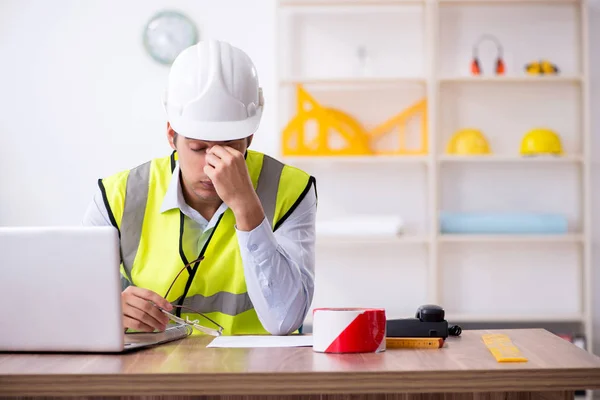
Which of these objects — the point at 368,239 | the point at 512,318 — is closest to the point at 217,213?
the point at 368,239

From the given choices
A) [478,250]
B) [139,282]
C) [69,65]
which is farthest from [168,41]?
[139,282]

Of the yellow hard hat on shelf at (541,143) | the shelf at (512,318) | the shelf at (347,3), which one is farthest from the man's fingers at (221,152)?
the yellow hard hat on shelf at (541,143)

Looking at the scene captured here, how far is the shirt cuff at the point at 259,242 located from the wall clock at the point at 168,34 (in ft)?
8.56

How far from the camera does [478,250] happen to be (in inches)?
164

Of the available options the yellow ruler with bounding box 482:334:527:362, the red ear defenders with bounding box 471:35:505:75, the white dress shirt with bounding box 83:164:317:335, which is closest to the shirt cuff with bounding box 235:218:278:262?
the white dress shirt with bounding box 83:164:317:335

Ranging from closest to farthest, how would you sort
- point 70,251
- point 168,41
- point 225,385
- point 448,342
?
point 225,385 < point 70,251 < point 448,342 < point 168,41

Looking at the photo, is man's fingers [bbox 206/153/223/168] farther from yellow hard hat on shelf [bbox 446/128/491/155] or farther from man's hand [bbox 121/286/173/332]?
yellow hard hat on shelf [bbox 446/128/491/155]

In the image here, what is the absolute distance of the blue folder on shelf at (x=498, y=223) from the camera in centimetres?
396

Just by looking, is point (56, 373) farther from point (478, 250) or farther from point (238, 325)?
point (478, 250)

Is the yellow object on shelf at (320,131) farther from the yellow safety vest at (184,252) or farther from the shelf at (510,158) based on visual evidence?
the yellow safety vest at (184,252)

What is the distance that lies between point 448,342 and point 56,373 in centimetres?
72

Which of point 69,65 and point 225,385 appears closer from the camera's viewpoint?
point 225,385

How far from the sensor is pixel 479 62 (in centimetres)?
414

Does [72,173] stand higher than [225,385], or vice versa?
[72,173]
